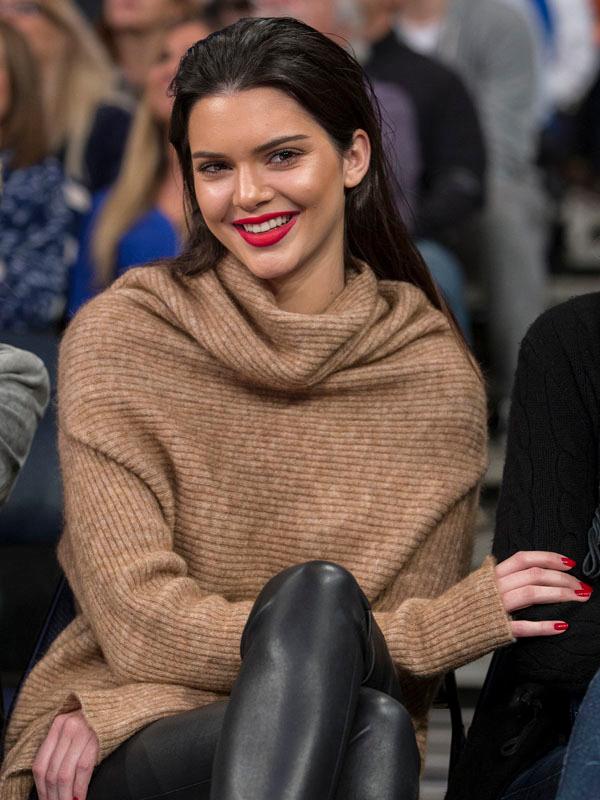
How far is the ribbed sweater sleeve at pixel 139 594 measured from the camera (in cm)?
232

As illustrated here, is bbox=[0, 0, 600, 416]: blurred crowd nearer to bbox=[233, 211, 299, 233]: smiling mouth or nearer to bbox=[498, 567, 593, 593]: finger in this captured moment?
bbox=[233, 211, 299, 233]: smiling mouth

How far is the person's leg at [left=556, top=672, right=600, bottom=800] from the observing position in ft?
6.31

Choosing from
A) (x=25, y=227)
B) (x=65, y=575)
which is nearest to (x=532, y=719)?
(x=65, y=575)

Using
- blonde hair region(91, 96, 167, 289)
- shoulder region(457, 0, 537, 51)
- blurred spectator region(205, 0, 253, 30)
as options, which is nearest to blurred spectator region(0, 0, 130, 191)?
blonde hair region(91, 96, 167, 289)

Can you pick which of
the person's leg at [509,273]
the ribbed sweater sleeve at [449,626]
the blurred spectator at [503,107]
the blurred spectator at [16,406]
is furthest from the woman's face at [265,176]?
the blurred spectator at [503,107]

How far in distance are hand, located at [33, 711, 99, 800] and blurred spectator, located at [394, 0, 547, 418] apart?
259 centimetres

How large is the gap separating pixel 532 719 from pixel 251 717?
1.55 ft

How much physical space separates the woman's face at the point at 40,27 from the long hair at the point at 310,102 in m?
1.92

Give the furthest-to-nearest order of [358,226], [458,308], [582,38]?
1. [582,38]
2. [458,308]
3. [358,226]

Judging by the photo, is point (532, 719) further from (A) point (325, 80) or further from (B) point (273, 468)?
(A) point (325, 80)

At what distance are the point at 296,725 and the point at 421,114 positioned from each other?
2.99m

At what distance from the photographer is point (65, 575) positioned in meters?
2.51

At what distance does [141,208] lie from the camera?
13.4 feet


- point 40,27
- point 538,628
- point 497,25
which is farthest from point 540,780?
point 497,25
